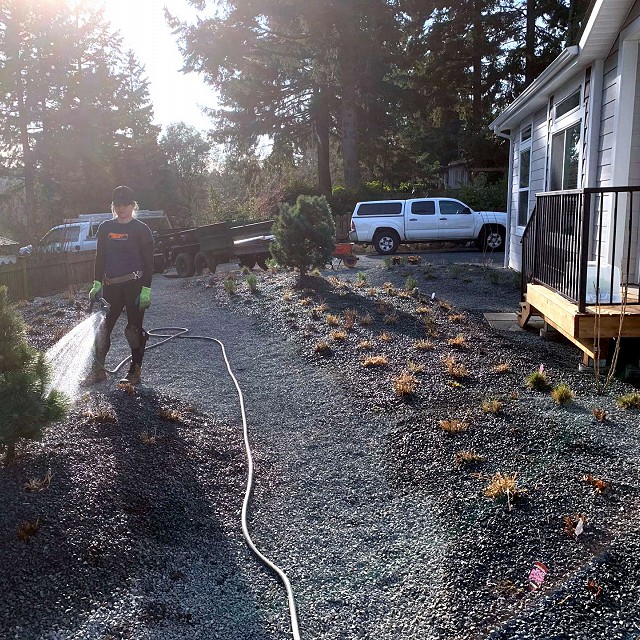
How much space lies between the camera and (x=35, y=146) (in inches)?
1312

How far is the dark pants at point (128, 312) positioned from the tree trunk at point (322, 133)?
24.2m

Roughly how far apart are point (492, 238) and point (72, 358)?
52.5ft

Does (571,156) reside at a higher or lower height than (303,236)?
higher

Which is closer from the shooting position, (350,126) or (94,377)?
(94,377)

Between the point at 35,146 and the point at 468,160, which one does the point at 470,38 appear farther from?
the point at 35,146

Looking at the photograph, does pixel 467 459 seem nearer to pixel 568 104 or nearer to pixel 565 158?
pixel 565 158

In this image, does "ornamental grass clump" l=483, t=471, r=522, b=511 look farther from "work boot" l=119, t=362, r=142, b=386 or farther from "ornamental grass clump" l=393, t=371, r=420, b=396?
"work boot" l=119, t=362, r=142, b=386

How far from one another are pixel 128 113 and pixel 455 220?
24.8 metres

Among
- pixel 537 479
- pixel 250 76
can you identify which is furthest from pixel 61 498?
pixel 250 76

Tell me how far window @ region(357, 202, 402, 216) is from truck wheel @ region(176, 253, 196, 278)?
23.1 ft

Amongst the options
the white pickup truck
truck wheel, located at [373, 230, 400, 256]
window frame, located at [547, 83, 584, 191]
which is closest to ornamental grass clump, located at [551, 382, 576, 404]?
window frame, located at [547, 83, 584, 191]

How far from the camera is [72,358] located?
7.15 meters

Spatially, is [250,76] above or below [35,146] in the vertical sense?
above

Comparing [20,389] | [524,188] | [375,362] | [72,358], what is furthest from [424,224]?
[20,389]
